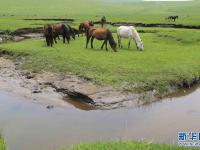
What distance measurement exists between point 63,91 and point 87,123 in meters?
3.64

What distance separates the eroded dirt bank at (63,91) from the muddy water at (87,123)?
19.0 inches

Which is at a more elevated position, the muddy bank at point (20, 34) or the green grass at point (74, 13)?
the green grass at point (74, 13)

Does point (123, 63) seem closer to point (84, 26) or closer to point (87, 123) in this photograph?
point (87, 123)

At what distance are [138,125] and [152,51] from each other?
1176 centimetres

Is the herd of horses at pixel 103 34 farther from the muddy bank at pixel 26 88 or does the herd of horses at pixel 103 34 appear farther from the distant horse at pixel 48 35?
the muddy bank at pixel 26 88

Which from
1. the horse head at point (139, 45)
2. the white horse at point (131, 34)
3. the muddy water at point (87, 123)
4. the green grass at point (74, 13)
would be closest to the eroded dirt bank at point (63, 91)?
the muddy water at point (87, 123)

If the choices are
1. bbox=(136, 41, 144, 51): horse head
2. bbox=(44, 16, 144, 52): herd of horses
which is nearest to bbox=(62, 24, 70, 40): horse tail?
bbox=(44, 16, 144, 52): herd of horses

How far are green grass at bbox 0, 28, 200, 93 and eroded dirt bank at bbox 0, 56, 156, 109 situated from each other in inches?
21.5

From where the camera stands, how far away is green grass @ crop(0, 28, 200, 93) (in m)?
15.6

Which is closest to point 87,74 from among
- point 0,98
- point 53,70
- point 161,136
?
point 53,70

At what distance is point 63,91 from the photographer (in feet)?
50.2

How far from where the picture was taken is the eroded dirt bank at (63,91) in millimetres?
13914

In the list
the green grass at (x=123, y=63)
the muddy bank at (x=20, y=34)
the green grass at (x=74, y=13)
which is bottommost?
the green grass at (x=123, y=63)

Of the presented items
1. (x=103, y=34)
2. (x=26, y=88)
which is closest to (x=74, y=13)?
(x=103, y=34)
